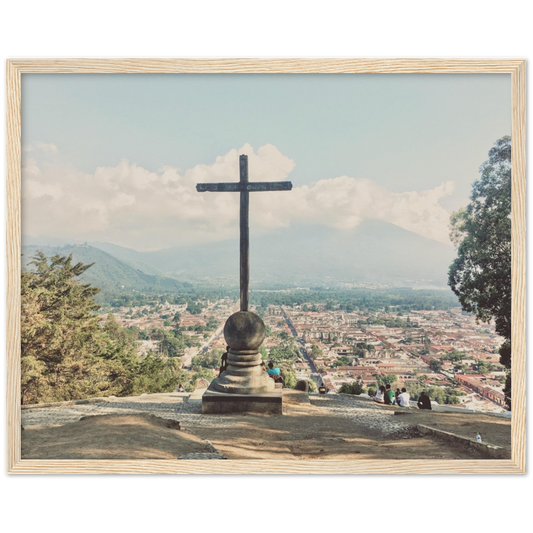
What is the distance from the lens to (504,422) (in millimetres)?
5262

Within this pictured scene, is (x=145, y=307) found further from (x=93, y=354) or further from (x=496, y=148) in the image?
(x=496, y=148)

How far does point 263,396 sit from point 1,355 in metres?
3.48

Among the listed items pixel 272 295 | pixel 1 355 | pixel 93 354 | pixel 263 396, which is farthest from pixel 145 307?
pixel 1 355

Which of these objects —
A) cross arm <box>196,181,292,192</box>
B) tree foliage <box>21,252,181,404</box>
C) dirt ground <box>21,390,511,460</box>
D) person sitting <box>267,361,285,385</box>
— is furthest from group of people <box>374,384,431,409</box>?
tree foliage <box>21,252,181,404</box>

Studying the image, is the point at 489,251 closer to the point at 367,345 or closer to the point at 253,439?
the point at 367,345

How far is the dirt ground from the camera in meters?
4.09

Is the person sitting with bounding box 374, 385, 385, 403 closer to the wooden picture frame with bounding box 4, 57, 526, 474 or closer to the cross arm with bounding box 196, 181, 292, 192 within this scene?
the wooden picture frame with bounding box 4, 57, 526, 474

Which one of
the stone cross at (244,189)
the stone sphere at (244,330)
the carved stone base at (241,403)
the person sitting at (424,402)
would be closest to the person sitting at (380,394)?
Answer: the person sitting at (424,402)

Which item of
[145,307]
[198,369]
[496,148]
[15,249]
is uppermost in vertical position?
[496,148]

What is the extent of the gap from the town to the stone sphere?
2.02 m

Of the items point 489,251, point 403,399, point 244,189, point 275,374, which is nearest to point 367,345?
point 403,399

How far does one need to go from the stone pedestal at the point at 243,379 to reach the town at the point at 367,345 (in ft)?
6.36

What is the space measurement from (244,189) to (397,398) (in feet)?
15.2

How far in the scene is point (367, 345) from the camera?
9133 millimetres
